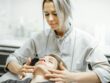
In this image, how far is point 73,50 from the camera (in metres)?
1.75

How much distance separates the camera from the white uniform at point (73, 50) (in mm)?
1656

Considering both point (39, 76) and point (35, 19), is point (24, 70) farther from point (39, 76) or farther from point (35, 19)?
point (35, 19)

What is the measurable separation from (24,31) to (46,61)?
0.88 metres

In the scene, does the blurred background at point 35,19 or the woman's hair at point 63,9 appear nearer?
the woman's hair at point 63,9

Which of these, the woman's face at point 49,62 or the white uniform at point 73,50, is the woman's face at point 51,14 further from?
the woman's face at point 49,62

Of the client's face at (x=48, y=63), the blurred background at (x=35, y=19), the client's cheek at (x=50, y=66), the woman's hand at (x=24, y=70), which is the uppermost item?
the blurred background at (x=35, y=19)

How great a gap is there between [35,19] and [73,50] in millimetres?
776

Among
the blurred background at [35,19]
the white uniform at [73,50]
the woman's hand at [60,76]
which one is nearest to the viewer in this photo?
the woman's hand at [60,76]

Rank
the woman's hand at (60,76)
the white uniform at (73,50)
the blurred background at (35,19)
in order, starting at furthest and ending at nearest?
the blurred background at (35,19)
the white uniform at (73,50)
the woman's hand at (60,76)

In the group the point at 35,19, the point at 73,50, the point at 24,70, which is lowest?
the point at 24,70

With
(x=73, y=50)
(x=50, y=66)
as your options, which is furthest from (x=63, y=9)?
(x=50, y=66)

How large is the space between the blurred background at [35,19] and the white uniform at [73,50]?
381 mm

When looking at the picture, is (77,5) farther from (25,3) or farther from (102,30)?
(25,3)

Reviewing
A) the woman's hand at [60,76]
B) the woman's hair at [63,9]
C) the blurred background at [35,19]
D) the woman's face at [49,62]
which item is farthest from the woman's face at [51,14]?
the blurred background at [35,19]
